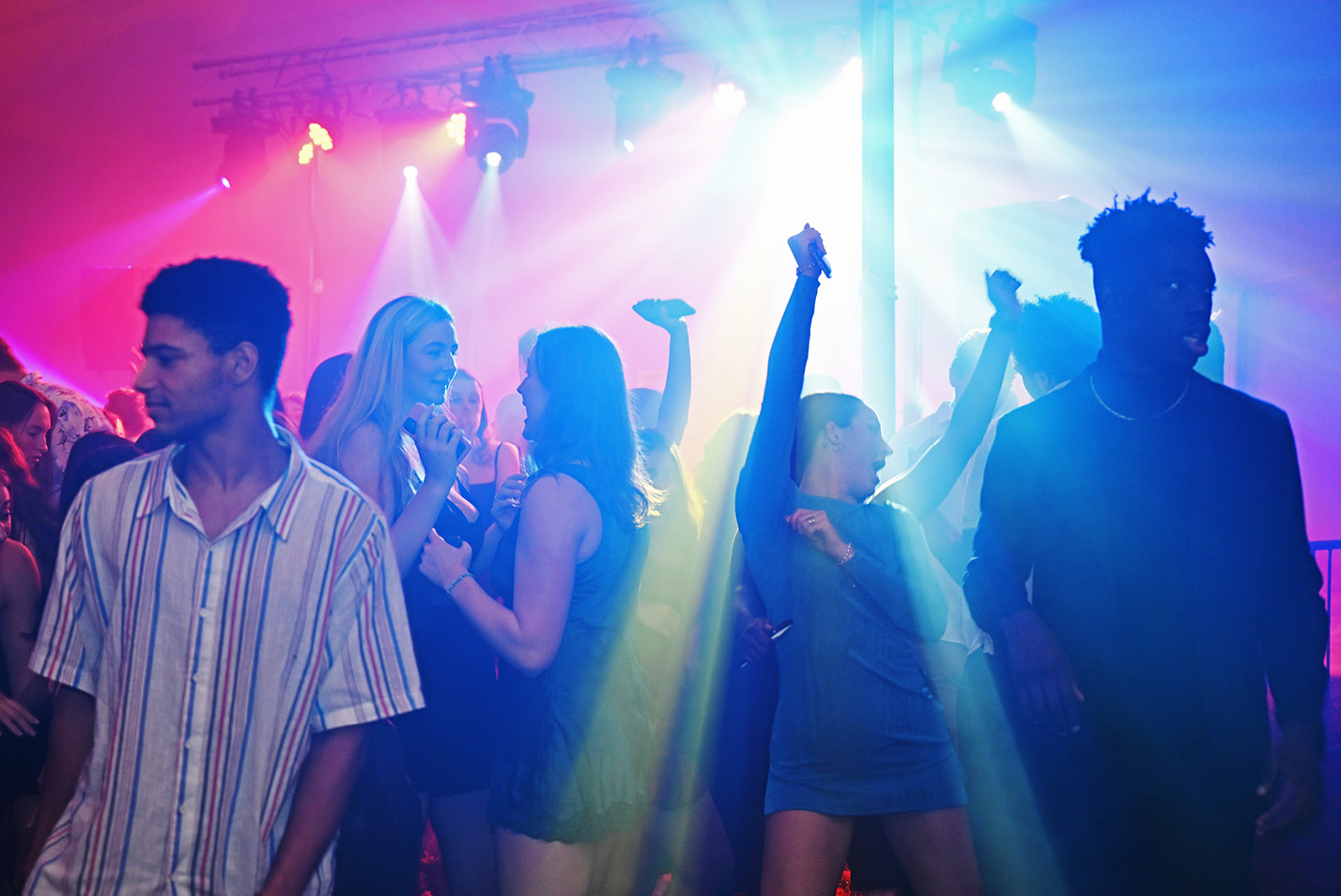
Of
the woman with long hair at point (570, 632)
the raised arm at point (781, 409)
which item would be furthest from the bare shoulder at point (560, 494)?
the raised arm at point (781, 409)

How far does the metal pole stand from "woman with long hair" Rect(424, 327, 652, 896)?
1801 mm

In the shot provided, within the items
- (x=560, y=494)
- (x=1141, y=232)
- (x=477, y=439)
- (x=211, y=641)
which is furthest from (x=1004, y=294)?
(x=477, y=439)

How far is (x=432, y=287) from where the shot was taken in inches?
484

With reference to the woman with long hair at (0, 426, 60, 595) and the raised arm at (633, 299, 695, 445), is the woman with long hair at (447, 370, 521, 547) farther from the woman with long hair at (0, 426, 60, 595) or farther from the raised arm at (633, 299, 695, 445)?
Answer: the woman with long hair at (0, 426, 60, 595)

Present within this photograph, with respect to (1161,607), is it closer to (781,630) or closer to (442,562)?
(781,630)

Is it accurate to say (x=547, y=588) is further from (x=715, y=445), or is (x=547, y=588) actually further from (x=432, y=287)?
(x=432, y=287)

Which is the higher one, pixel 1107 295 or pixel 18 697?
pixel 1107 295

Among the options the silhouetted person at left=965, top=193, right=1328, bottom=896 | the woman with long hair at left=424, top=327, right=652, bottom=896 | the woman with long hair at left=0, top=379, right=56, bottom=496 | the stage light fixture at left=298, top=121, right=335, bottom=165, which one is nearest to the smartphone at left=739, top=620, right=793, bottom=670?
the woman with long hair at left=424, top=327, right=652, bottom=896

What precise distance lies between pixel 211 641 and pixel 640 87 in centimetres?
737

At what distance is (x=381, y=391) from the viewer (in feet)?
8.07

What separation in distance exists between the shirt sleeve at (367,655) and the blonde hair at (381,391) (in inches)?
34.2

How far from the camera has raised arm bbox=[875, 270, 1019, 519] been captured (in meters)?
2.37

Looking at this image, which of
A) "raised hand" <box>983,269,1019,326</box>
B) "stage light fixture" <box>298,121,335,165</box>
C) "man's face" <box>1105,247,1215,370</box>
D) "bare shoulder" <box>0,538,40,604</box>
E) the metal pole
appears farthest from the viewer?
"stage light fixture" <box>298,121,335,165</box>

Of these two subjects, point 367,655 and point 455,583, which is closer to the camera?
point 367,655
